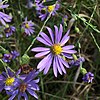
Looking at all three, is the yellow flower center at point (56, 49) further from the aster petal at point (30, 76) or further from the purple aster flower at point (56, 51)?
the aster petal at point (30, 76)

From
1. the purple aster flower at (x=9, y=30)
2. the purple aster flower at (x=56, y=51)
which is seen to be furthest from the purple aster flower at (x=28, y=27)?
the purple aster flower at (x=56, y=51)

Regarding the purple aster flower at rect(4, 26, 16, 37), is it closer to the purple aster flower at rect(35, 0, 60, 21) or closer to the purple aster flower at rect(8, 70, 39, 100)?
the purple aster flower at rect(35, 0, 60, 21)

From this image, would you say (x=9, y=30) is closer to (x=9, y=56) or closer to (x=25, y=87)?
(x=9, y=56)

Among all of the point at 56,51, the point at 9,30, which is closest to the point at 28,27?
the point at 9,30

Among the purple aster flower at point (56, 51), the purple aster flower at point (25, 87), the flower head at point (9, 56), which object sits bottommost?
the purple aster flower at point (25, 87)

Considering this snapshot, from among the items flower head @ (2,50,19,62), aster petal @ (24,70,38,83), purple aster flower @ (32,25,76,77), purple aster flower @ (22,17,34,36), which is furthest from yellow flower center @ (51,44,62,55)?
purple aster flower @ (22,17,34,36)

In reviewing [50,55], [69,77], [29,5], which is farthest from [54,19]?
[50,55]

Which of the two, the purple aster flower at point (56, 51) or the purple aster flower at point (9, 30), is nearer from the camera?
the purple aster flower at point (56, 51)

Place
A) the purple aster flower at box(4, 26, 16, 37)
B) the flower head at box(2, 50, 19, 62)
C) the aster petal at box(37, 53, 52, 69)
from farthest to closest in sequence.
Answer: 1. the purple aster flower at box(4, 26, 16, 37)
2. the flower head at box(2, 50, 19, 62)
3. the aster petal at box(37, 53, 52, 69)
